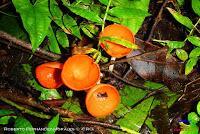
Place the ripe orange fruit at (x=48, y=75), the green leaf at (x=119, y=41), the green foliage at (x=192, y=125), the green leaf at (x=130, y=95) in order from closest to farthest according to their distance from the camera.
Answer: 1. the green leaf at (x=119, y=41)
2. the green foliage at (x=192, y=125)
3. the ripe orange fruit at (x=48, y=75)
4. the green leaf at (x=130, y=95)

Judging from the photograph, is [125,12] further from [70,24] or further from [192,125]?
[192,125]

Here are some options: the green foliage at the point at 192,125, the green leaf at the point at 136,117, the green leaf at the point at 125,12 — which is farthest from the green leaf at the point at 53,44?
the green foliage at the point at 192,125

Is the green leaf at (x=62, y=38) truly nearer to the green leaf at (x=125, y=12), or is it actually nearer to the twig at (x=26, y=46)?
the twig at (x=26, y=46)

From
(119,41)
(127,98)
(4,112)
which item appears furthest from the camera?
(127,98)

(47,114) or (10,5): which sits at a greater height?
(10,5)

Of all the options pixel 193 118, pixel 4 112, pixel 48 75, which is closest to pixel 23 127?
pixel 4 112

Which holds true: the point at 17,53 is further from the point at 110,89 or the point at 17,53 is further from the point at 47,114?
the point at 110,89

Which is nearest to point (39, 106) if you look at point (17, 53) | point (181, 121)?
point (17, 53)
